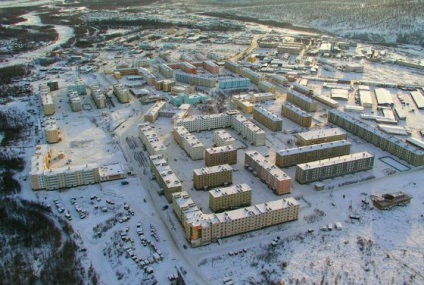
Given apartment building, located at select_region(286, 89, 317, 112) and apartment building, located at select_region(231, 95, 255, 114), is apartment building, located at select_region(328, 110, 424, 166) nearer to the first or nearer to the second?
apartment building, located at select_region(286, 89, 317, 112)

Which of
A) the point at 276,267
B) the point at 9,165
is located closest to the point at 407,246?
the point at 276,267

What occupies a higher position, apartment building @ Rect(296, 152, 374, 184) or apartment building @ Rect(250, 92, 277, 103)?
apartment building @ Rect(296, 152, 374, 184)

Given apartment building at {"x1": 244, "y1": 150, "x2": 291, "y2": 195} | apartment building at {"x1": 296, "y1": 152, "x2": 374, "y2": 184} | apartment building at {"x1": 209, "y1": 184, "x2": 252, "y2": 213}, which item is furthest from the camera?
apartment building at {"x1": 296, "y1": 152, "x2": 374, "y2": 184}

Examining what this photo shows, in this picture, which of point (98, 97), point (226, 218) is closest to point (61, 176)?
point (226, 218)

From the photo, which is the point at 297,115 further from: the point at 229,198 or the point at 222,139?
the point at 229,198

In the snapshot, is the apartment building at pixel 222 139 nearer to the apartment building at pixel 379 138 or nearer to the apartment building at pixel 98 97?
the apartment building at pixel 379 138

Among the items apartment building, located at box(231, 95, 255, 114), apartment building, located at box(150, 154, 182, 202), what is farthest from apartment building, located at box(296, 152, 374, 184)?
apartment building, located at box(231, 95, 255, 114)

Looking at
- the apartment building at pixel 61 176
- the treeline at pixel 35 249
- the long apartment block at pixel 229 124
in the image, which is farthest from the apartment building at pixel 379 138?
the treeline at pixel 35 249
